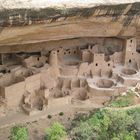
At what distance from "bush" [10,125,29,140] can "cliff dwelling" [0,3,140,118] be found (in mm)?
798

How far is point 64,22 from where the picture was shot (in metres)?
10.1

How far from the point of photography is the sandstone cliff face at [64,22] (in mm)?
8914

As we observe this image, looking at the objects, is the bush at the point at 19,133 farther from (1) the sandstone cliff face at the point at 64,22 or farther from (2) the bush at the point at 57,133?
(1) the sandstone cliff face at the point at 64,22

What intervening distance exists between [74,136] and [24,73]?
2.61 metres

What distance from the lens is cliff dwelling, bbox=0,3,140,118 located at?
35.8 ft

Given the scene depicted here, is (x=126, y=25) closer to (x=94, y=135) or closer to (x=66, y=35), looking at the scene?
(x=66, y=35)

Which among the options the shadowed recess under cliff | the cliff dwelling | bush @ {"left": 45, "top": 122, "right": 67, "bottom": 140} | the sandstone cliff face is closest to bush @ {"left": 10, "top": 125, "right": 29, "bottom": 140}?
bush @ {"left": 45, "top": 122, "right": 67, "bottom": 140}

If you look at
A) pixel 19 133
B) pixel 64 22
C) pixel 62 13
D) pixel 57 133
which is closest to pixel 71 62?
pixel 64 22

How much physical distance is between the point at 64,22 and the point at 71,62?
343 cm

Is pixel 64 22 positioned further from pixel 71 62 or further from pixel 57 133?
pixel 71 62

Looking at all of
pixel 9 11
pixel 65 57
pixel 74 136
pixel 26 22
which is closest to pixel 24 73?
pixel 65 57

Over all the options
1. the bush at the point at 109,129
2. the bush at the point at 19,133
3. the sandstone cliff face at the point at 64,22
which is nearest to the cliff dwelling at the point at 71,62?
the sandstone cliff face at the point at 64,22

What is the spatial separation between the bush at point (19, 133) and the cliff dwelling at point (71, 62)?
31.4 inches

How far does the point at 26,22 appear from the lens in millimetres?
9148
